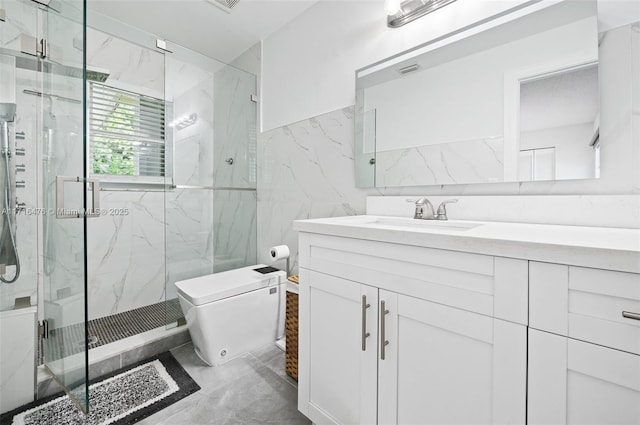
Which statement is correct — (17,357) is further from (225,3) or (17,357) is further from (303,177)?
(225,3)

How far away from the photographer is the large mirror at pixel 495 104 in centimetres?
100

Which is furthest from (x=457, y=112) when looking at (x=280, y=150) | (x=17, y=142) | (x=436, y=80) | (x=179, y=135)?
(x=17, y=142)

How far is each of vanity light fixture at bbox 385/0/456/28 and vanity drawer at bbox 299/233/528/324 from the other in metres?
1.21

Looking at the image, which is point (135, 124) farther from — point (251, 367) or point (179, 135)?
point (251, 367)

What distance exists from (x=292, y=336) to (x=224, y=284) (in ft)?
1.79

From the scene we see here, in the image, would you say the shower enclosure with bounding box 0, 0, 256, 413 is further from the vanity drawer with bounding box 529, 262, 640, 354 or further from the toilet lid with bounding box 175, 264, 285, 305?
the vanity drawer with bounding box 529, 262, 640, 354

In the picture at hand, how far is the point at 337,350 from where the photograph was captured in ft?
3.50

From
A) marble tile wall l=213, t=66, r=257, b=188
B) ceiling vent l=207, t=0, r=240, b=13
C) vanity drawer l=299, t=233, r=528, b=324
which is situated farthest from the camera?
marble tile wall l=213, t=66, r=257, b=188

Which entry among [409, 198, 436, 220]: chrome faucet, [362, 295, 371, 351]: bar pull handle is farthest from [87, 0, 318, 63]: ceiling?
[362, 295, 371, 351]: bar pull handle

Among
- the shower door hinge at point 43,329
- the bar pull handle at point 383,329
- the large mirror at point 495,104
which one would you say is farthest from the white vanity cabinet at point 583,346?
the shower door hinge at point 43,329

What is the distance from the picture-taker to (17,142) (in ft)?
4.67

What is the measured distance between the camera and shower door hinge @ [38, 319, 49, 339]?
4.67 ft

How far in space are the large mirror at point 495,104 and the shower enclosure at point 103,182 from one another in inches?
53.6

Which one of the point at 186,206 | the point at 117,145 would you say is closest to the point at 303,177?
the point at 186,206
